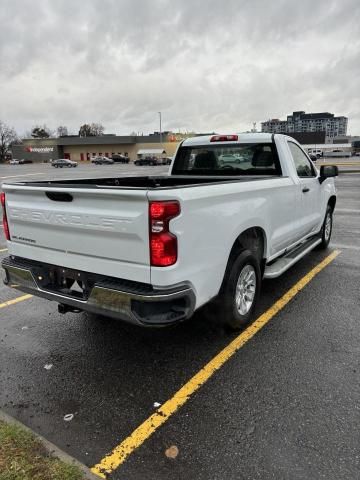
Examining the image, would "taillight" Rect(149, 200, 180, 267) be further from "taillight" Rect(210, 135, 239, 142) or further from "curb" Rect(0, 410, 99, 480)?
"taillight" Rect(210, 135, 239, 142)

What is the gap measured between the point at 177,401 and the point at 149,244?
122 cm

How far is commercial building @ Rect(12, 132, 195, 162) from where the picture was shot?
83.6m

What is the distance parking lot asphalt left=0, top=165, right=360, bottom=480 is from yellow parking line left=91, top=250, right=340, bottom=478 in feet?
0.16

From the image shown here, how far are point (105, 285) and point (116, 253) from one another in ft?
0.88

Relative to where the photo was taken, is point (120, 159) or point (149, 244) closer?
point (149, 244)

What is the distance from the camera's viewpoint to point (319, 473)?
232 centimetres

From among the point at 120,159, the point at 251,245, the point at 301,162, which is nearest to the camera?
the point at 251,245


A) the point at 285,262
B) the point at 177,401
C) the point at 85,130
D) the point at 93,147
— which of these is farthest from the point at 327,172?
the point at 85,130

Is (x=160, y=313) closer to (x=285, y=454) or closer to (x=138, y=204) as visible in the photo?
(x=138, y=204)

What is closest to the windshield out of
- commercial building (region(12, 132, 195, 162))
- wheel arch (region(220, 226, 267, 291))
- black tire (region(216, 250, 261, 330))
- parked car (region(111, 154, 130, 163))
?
wheel arch (region(220, 226, 267, 291))

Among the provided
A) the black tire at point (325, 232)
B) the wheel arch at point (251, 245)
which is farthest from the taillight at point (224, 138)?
the black tire at point (325, 232)

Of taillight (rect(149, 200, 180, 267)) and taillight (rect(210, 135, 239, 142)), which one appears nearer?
taillight (rect(149, 200, 180, 267))

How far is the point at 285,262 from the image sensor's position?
497cm

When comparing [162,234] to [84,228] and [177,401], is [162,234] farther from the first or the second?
[177,401]
